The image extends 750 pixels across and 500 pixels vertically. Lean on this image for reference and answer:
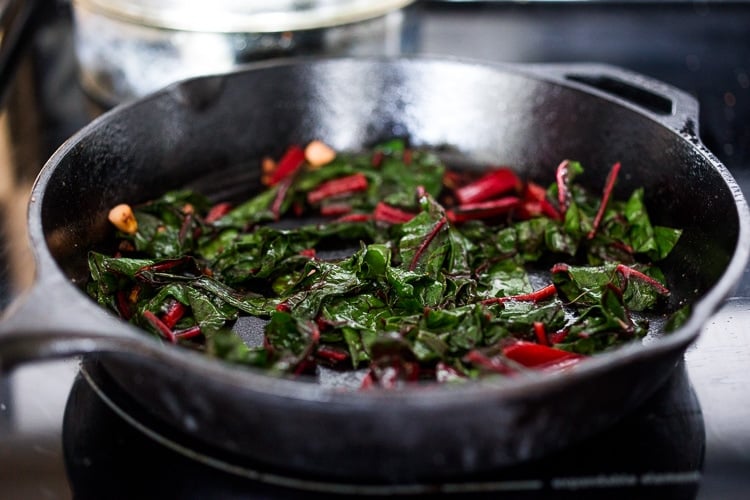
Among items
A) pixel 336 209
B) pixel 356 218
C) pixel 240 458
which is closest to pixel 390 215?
pixel 356 218

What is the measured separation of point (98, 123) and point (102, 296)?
1.69ft

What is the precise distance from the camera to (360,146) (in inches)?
116

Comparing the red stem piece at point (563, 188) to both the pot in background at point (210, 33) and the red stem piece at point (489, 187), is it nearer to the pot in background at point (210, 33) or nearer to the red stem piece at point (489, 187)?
the red stem piece at point (489, 187)

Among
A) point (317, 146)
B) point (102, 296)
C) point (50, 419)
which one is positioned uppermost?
point (317, 146)

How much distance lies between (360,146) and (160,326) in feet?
3.93

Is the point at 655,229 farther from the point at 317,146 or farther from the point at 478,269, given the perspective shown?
the point at 317,146

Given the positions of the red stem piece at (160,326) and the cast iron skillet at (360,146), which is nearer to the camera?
the cast iron skillet at (360,146)

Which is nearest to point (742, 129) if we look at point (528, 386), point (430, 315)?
point (430, 315)

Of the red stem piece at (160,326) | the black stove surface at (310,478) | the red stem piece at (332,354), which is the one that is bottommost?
the black stove surface at (310,478)

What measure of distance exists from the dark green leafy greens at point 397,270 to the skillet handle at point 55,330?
0.71ft

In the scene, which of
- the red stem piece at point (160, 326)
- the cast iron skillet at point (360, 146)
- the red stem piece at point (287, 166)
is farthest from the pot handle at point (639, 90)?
the red stem piece at point (160, 326)

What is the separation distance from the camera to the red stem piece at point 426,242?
2.30m

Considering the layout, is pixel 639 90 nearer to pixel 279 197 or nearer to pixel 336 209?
pixel 336 209

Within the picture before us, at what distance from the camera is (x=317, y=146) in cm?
285
